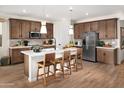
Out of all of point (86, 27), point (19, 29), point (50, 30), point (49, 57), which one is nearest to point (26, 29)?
point (19, 29)

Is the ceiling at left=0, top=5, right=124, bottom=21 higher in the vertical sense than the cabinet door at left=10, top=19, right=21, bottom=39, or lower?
higher

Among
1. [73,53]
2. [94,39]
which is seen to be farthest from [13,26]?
[94,39]

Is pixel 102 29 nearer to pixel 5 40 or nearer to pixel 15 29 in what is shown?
pixel 15 29

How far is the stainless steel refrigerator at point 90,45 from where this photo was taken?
266 inches

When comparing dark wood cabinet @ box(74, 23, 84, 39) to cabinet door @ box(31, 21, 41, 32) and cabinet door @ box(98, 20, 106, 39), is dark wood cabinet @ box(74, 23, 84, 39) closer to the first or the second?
cabinet door @ box(98, 20, 106, 39)

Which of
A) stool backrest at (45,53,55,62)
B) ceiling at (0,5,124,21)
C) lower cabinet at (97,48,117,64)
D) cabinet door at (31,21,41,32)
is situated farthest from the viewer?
cabinet door at (31,21,41,32)

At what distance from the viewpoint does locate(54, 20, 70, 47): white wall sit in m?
8.30

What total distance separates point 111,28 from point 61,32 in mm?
3175

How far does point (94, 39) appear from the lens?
6742mm

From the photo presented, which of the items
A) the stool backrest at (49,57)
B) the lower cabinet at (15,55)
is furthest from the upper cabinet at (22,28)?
the stool backrest at (49,57)

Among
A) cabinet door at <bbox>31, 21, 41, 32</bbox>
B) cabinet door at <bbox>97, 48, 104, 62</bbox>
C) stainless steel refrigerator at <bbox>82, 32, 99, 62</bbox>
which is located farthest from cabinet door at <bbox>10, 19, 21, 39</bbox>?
cabinet door at <bbox>97, 48, 104, 62</bbox>

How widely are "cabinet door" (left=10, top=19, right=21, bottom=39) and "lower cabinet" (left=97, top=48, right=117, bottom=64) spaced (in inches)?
167

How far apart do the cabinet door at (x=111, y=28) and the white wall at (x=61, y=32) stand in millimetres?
2677

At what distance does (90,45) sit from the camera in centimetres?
695
